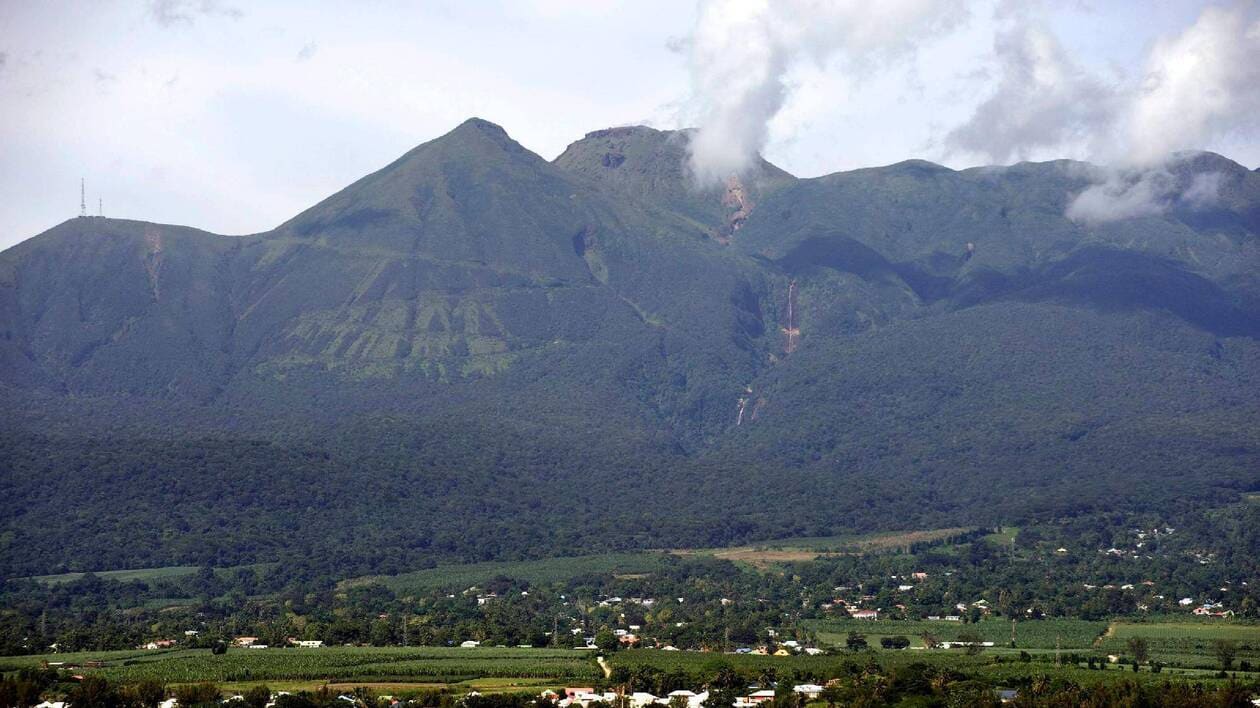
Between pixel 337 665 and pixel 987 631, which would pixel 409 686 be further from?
pixel 987 631

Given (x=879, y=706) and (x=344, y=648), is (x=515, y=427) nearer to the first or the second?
(x=344, y=648)

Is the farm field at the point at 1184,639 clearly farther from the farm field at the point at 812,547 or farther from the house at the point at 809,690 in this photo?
the farm field at the point at 812,547

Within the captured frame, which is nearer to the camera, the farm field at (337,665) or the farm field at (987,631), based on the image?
the farm field at (337,665)

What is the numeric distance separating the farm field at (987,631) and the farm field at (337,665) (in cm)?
1974

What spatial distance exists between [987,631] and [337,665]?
131 feet

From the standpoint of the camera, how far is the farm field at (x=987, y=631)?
339 ft

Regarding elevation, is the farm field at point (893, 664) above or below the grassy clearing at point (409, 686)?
below

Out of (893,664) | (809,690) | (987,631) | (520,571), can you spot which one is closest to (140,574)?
(520,571)

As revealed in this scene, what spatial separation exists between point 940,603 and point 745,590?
44.9 ft

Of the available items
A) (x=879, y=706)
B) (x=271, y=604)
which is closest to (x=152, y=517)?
(x=271, y=604)

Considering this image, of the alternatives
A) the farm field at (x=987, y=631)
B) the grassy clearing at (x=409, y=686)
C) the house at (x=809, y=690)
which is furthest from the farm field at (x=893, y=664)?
the farm field at (x=987, y=631)

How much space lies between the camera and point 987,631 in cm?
10850

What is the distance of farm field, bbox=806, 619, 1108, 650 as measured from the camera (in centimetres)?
10331

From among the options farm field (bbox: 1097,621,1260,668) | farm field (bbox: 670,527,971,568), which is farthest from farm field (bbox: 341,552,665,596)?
farm field (bbox: 1097,621,1260,668)
